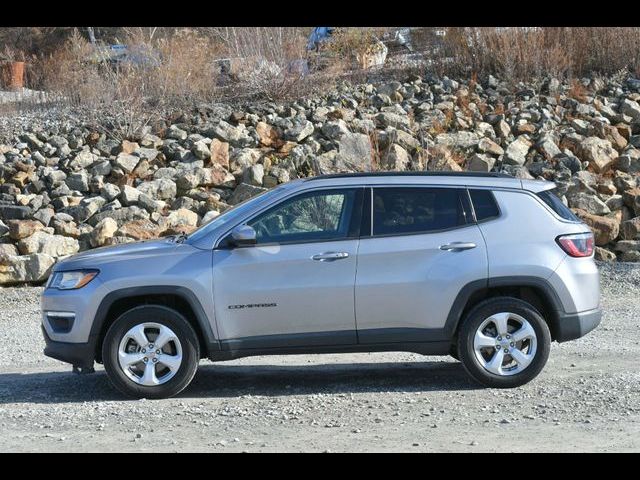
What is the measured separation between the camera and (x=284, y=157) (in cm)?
2023

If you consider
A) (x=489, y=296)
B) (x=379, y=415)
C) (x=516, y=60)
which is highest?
(x=516, y=60)

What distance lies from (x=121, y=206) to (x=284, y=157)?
362 cm

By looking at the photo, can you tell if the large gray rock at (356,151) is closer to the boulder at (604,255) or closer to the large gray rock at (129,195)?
the large gray rock at (129,195)

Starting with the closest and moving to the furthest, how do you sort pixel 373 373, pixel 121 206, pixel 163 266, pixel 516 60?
pixel 163 266
pixel 373 373
pixel 121 206
pixel 516 60

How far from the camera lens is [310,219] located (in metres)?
8.66

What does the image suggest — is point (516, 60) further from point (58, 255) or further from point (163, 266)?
point (163, 266)

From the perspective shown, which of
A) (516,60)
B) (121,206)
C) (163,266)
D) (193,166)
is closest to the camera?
(163,266)

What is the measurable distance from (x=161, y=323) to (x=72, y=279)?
822 mm

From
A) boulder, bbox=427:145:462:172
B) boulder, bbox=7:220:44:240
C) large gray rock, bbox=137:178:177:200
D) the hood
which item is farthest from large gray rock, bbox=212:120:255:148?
the hood

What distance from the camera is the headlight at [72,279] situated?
8391mm

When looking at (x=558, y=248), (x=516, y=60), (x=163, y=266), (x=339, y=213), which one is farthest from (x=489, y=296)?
(x=516, y=60)

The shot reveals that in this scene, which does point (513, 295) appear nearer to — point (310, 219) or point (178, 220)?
point (310, 219)

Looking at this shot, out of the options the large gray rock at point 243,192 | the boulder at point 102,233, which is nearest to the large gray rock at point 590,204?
the large gray rock at point 243,192

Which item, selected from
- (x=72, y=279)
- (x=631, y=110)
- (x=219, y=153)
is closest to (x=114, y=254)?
(x=72, y=279)
